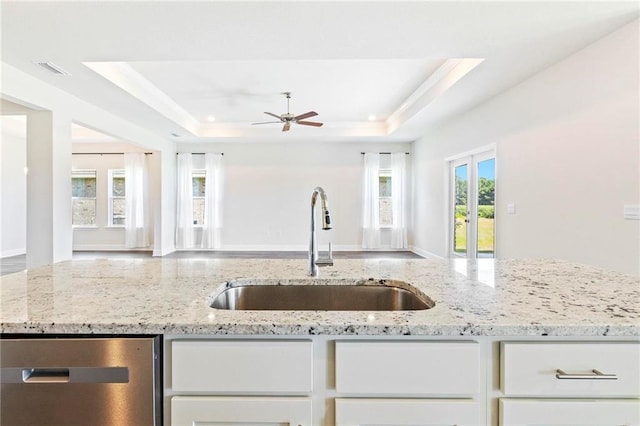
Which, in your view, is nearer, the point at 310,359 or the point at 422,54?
the point at 310,359

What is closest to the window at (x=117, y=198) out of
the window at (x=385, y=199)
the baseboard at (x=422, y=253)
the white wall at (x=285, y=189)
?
the white wall at (x=285, y=189)

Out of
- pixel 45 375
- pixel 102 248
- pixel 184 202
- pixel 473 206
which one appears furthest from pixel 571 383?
pixel 102 248

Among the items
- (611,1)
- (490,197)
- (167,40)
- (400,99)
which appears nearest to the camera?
(611,1)

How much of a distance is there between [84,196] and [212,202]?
10.7 ft

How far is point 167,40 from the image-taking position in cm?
268

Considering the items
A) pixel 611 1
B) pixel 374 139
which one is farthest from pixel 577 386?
pixel 374 139

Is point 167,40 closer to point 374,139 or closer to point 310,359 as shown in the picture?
point 310,359

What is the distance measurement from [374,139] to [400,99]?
1.86 m

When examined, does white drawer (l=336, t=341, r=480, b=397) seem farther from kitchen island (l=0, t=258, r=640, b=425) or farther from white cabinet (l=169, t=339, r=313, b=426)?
white cabinet (l=169, t=339, r=313, b=426)

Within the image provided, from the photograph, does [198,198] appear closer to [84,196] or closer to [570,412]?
[84,196]

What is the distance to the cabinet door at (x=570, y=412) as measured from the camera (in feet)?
2.54

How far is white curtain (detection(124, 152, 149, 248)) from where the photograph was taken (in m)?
7.48

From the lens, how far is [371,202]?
7371mm

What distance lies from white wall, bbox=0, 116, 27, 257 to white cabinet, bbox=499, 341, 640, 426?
8892 millimetres
